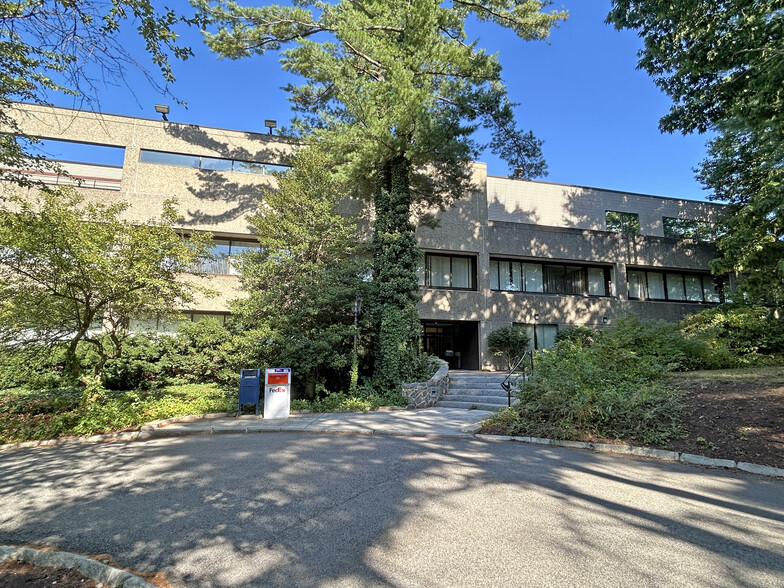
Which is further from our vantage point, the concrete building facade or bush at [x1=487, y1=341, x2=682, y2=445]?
the concrete building facade

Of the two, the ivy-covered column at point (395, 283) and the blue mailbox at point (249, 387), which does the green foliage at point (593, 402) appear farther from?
the blue mailbox at point (249, 387)

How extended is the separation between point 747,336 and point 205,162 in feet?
72.9

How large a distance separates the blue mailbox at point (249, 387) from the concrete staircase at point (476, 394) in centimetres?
538

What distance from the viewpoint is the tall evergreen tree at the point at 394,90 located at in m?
12.3

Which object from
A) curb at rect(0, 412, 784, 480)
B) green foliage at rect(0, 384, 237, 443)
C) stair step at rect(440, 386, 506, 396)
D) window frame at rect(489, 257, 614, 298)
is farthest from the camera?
window frame at rect(489, 257, 614, 298)

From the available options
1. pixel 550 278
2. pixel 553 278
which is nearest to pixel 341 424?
pixel 550 278

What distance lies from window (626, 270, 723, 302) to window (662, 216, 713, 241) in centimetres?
246

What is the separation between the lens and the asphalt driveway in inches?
114

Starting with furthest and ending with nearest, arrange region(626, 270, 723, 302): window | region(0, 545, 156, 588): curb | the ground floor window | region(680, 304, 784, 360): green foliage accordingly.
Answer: region(626, 270, 723, 302): window
the ground floor window
region(680, 304, 784, 360): green foliage
region(0, 545, 156, 588): curb

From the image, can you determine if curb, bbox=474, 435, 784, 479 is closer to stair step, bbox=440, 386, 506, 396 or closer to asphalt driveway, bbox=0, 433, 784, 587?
asphalt driveway, bbox=0, 433, 784, 587

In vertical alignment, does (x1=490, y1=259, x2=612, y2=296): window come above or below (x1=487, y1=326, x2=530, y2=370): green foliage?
above

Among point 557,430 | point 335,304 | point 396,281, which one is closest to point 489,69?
point 396,281

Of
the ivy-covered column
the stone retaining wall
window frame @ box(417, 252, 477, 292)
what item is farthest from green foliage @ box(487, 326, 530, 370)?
the stone retaining wall

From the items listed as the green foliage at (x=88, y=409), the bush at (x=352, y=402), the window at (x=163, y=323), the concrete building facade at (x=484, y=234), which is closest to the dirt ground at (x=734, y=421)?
the bush at (x=352, y=402)
